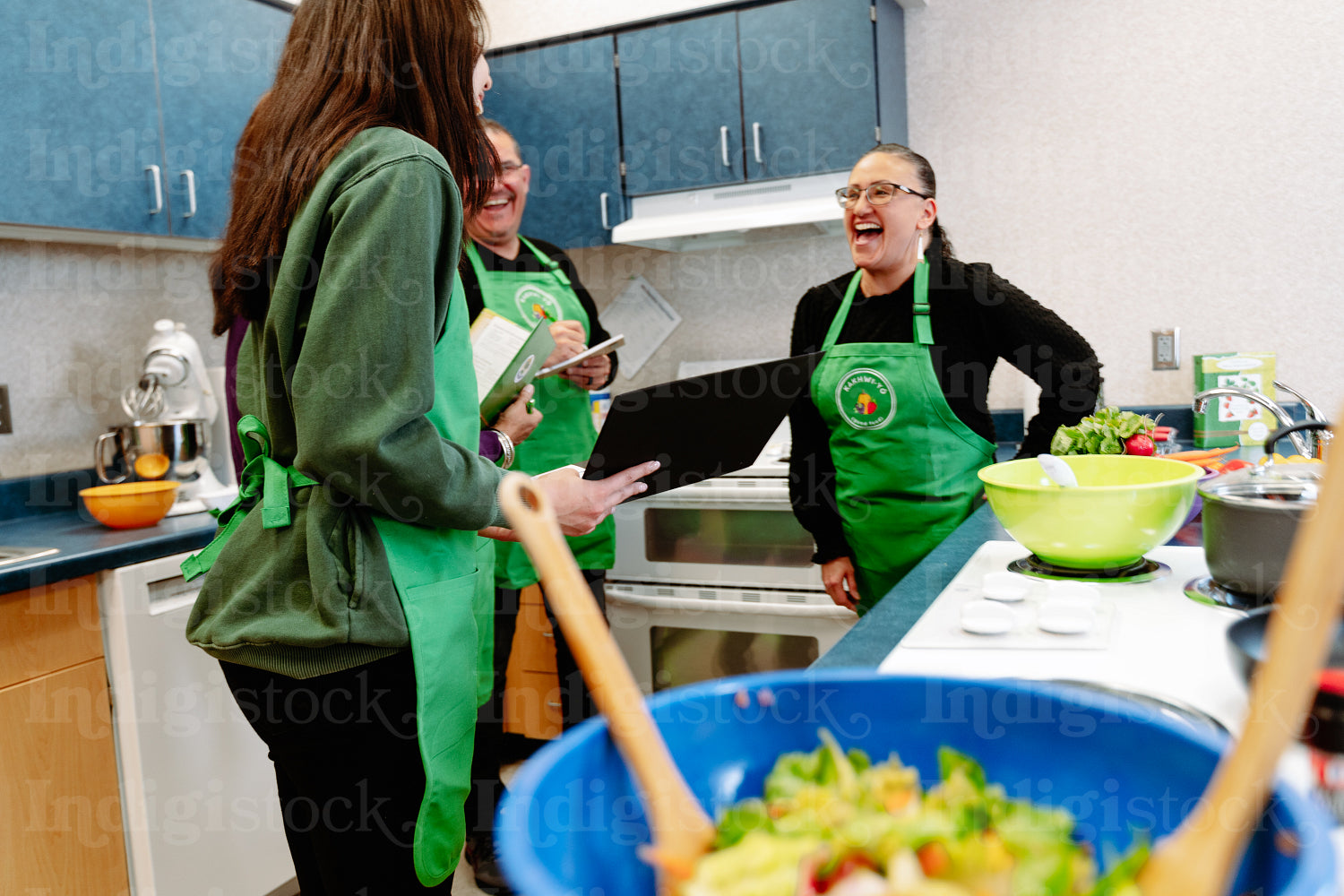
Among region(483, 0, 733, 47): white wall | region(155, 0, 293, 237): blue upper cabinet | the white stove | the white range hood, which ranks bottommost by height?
the white stove

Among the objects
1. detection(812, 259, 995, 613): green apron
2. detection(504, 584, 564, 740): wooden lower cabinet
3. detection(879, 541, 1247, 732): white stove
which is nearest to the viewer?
detection(879, 541, 1247, 732): white stove

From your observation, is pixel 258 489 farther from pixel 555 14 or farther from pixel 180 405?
pixel 555 14

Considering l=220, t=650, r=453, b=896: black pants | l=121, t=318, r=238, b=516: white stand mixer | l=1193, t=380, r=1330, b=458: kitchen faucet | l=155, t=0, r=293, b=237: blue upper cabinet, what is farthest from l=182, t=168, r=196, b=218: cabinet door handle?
l=1193, t=380, r=1330, b=458: kitchen faucet

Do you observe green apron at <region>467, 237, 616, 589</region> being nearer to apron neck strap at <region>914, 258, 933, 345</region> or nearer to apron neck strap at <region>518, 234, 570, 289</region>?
apron neck strap at <region>518, 234, 570, 289</region>

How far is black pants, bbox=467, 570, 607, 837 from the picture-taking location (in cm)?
204

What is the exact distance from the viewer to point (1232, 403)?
2.29 m

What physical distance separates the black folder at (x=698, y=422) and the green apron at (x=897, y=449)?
62 cm

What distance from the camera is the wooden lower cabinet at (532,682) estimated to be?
2.63 m

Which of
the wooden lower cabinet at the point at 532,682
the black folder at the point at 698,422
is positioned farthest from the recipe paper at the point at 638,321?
the black folder at the point at 698,422

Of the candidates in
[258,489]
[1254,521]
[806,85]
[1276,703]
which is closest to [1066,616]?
[1254,521]

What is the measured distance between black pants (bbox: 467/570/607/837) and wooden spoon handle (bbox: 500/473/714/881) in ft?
5.13

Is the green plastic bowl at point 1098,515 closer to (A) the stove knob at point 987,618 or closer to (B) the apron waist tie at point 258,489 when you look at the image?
(A) the stove knob at point 987,618

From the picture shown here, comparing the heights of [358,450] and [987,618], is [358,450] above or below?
above

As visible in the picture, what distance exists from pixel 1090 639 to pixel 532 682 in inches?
81.2
